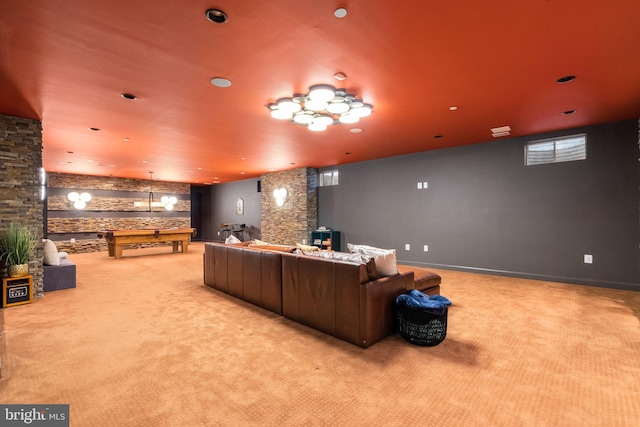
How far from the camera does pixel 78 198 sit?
10.1 m

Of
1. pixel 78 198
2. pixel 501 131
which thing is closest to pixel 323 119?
pixel 501 131

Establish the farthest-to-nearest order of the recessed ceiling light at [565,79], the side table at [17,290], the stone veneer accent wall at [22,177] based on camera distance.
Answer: the stone veneer accent wall at [22,177] → the side table at [17,290] → the recessed ceiling light at [565,79]

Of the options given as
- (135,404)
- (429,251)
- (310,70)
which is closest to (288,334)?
(135,404)

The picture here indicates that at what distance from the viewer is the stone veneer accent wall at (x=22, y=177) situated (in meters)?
4.21

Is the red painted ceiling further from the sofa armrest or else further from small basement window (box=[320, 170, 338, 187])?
small basement window (box=[320, 170, 338, 187])

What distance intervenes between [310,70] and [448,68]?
1.34 m

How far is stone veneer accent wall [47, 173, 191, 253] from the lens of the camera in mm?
9930

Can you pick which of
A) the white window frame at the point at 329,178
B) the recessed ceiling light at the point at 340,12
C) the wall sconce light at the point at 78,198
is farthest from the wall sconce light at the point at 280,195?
the recessed ceiling light at the point at 340,12

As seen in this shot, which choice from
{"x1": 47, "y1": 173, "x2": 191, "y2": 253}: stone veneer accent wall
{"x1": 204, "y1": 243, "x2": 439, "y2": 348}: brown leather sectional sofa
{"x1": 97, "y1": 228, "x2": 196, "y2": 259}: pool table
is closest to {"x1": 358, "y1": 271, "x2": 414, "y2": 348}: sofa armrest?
{"x1": 204, "y1": 243, "x2": 439, "y2": 348}: brown leather sectional sofa

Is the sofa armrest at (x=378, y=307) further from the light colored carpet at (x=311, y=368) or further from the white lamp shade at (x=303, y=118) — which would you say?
the white lamp shade at (x=303, y=118)

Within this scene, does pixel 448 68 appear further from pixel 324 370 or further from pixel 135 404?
pixel 135 404

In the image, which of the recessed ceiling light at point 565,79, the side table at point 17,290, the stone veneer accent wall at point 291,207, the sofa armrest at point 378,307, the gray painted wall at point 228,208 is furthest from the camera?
the gray painted wall at point 228,208

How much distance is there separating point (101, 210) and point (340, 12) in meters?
12.0

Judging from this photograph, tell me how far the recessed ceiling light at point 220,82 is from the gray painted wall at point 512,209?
4.96m
